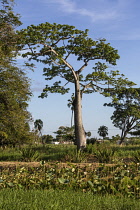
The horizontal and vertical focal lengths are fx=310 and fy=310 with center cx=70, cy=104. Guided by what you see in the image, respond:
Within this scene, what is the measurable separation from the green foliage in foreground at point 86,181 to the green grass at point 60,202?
54 cm

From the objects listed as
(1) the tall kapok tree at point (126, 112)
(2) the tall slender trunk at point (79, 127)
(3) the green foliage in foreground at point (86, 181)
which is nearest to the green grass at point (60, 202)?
(3) the green foliage in foreground at point (86, 181)

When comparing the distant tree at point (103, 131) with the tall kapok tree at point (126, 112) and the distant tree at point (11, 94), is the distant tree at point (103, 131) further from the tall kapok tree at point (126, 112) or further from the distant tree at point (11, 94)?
the distant tree at point (11, 94)

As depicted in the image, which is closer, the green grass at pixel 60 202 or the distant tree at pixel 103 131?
the green grass at pixel 60 202

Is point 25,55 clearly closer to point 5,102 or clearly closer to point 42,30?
point 42,30

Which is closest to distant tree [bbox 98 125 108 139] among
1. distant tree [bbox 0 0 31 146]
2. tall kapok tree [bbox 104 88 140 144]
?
tall kapok tree [bbox 104 88 140 144]

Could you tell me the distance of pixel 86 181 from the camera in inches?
317

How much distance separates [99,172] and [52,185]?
171 cm

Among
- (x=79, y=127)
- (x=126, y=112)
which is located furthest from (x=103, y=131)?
(x=79, y=127)

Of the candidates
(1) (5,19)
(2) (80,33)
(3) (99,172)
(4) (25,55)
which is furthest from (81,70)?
(3) (99,172)

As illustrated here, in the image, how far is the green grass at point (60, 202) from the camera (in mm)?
5541

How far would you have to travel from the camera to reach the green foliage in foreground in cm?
740

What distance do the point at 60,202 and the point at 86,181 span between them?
218 cm

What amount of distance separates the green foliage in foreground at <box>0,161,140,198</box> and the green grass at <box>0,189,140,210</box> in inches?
21.3

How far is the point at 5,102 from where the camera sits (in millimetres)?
22984
